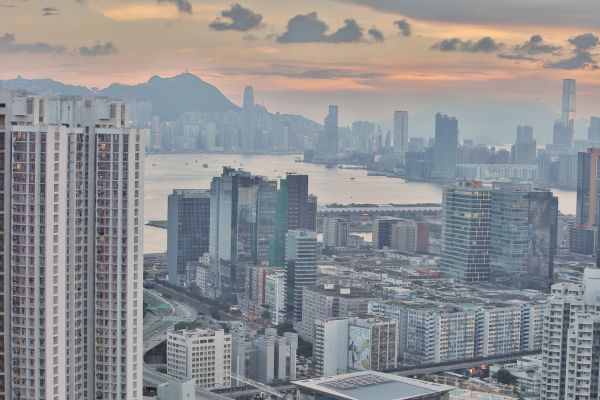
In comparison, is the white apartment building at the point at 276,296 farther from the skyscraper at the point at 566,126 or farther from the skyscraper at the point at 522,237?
the skyscraper at the point at 566,126

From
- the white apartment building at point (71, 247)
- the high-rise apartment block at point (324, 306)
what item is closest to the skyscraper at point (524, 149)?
the high-rise apartment block at point (324, 306)

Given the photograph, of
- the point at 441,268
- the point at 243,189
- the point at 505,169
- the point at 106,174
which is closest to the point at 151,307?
the point at 243,189

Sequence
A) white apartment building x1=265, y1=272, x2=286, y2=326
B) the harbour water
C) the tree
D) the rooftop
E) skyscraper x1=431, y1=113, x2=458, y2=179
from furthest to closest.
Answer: skyscraper x1=431, y1=113, x2=458, y2=179, the harbour water, white apartment building x1=265, y1=272, x2=286, y2=326, the tree, the rooftop

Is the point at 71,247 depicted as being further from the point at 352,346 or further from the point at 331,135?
the point at 331,135

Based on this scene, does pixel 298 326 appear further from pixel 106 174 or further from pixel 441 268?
pixel 106 174

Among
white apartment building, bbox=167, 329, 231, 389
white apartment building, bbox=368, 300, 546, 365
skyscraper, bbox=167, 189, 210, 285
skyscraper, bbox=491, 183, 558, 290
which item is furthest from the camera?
skyscraper, bbox=167, 189, 210, 285

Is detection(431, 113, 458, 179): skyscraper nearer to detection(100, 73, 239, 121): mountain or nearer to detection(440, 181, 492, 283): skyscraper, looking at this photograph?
detection(100, 73, 239, 121): mountain

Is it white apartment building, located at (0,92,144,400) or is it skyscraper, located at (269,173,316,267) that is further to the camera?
skyscraper, located at (269,173,316,267)

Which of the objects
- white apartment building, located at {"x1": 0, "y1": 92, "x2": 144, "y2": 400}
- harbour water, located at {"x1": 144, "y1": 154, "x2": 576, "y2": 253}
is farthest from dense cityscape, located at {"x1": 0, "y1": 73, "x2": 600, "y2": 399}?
harbour water, located at {"x1": 144, "y1": 154, "x2": 576, "y2": 253}
